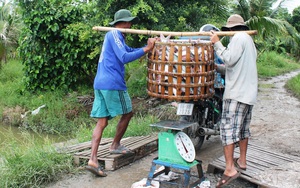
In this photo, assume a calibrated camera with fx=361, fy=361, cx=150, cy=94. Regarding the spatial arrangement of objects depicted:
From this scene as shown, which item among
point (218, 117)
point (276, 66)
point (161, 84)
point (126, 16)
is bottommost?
point (276, 66)

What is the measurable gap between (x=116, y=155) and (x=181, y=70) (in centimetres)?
176

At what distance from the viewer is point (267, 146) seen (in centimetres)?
583

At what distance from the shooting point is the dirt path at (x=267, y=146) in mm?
4309

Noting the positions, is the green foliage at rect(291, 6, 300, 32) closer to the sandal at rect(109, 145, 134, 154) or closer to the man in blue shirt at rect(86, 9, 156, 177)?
the sandal at rect(109, 145, 134, 154)

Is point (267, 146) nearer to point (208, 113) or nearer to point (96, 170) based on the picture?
point (208, 113)

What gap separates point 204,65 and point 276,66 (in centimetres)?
1712

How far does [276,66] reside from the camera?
775 inches

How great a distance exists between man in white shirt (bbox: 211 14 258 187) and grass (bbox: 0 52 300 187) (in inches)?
81.4

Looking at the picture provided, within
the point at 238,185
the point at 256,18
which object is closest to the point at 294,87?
the point at 256,18

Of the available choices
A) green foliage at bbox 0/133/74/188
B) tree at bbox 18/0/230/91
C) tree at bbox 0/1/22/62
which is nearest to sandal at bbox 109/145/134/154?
green foliage at bbox 0/133/74/188

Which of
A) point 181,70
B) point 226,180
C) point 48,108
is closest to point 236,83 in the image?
point 181,70

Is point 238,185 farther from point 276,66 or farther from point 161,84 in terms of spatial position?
point 276,66

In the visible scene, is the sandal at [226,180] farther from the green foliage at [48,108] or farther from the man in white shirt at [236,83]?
the green foliage at [48,108]

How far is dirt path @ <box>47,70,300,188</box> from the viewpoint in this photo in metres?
4.31
